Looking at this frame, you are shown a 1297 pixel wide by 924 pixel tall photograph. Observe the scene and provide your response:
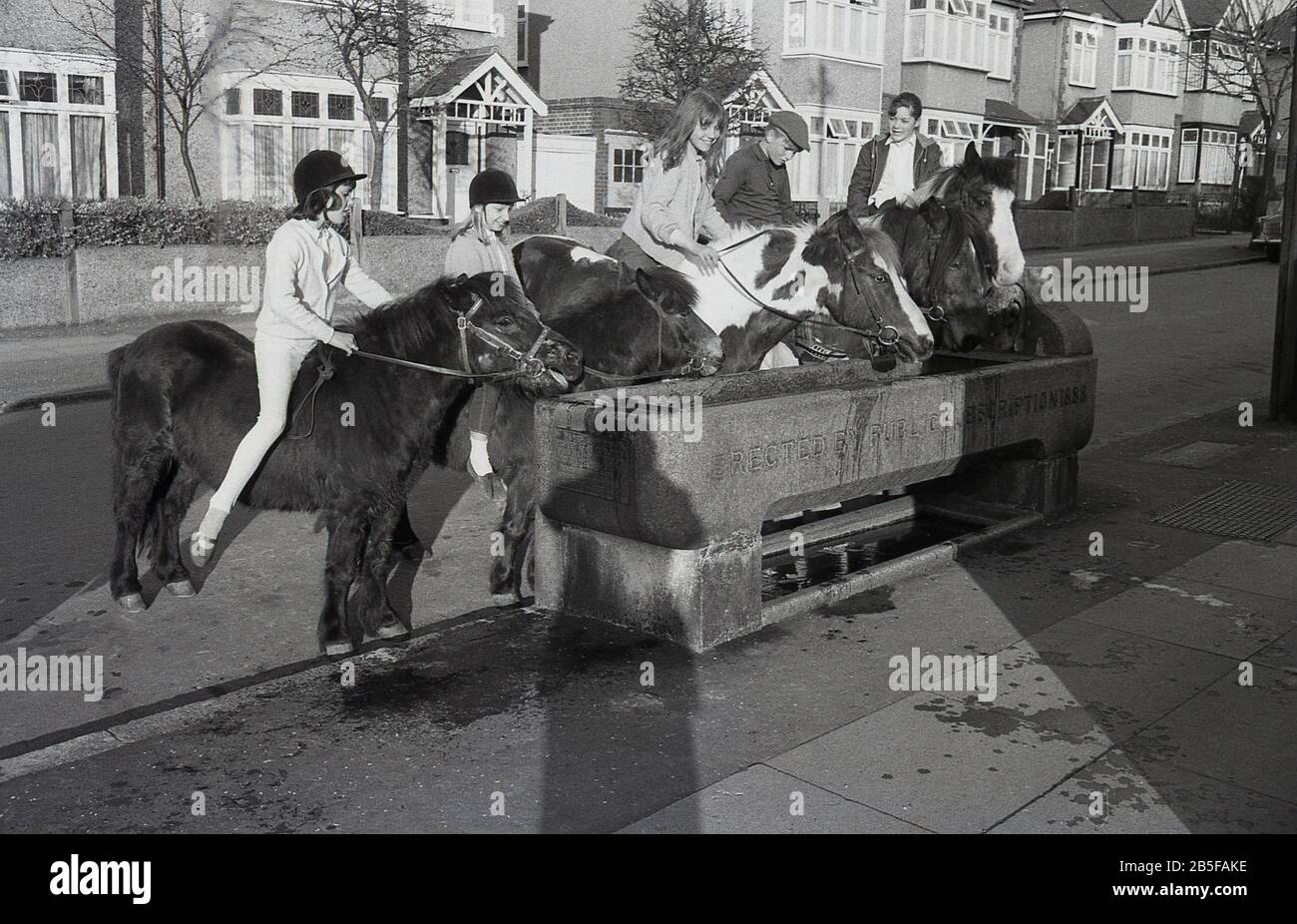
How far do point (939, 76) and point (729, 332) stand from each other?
3732 centimetres

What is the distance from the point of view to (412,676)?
561cm

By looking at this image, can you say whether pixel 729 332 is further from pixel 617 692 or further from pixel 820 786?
pixel 820 786

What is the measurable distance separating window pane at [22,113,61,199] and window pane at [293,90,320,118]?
4.76 m

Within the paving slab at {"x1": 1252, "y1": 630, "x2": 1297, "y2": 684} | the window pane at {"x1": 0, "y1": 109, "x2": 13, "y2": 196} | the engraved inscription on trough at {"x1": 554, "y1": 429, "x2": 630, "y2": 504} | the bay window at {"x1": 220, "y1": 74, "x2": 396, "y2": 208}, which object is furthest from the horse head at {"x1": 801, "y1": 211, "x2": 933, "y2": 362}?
the window pane at {"x1": 0, "y1": 109, "x2": 13, "y2": 196}

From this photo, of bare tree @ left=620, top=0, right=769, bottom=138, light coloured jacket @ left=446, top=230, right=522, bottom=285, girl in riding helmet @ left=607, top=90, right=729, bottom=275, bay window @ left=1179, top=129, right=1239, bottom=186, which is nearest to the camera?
girl in riding helmet @ left=607, top=90, right=729, bottom=275

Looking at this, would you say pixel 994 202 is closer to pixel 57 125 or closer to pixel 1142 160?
pixel 57 125

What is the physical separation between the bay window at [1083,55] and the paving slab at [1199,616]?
154ft

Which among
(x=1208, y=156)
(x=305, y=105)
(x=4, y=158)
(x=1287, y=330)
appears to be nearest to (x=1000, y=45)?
(x=1208, y=156)

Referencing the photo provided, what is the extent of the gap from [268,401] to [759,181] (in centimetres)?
449

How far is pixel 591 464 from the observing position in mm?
6027

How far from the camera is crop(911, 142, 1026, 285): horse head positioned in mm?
8664

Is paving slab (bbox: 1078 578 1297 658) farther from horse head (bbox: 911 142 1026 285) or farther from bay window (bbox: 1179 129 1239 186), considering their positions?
bay window (bbox: 1179 129 1239 186)

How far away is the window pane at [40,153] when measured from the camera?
74.2 ft
